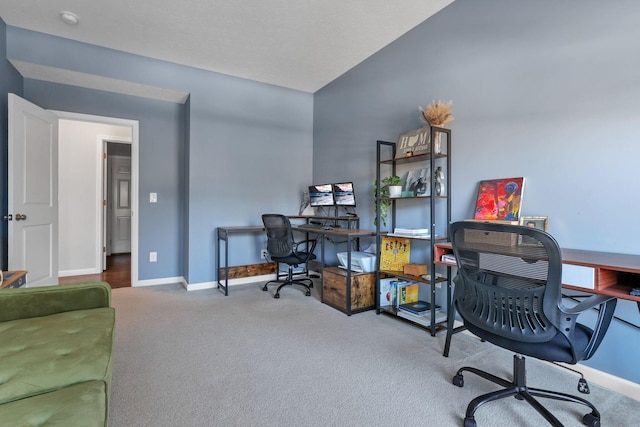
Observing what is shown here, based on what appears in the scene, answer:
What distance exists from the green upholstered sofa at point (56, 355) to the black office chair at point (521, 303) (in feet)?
5.04

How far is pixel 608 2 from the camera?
1798 mm

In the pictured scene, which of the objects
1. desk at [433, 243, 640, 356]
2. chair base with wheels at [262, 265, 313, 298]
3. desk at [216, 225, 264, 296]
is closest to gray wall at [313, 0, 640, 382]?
desk at [433, 243, 640, 356]

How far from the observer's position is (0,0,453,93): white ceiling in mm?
2604

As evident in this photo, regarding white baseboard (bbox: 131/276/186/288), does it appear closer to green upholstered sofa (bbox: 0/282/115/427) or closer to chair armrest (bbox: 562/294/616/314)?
green upholstered sofa (bbox: 0/282/115/427)

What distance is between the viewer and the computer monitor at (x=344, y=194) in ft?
11.8

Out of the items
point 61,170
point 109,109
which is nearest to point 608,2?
point 109,109

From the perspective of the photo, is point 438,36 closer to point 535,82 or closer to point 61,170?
point 535,82

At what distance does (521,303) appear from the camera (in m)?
1.36

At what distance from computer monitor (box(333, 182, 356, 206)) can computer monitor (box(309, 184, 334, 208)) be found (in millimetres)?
80

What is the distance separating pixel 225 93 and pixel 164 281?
2.52 meters

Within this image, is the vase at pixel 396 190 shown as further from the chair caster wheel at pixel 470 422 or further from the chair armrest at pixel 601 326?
the chair caster wheel at pixel 470 422

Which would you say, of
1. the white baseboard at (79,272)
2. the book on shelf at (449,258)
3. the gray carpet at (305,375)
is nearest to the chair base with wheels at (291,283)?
the gray carpet at (305,375)

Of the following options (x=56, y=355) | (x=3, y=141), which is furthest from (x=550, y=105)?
(x=3, y=141)

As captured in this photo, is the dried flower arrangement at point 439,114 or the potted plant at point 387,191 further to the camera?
the potted plant at point 387,191
